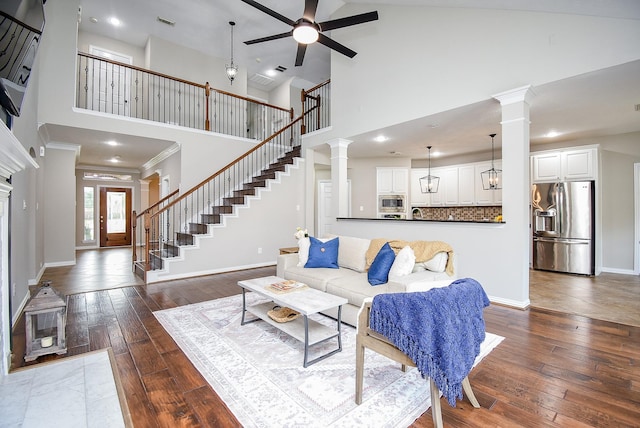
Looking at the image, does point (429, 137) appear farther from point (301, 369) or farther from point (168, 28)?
point (168, 28)

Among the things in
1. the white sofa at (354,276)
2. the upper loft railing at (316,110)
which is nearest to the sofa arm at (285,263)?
the white sofa at (354,276)

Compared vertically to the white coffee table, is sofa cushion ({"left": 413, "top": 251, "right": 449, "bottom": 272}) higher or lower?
higher

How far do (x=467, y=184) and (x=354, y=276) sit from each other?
17.7 ft

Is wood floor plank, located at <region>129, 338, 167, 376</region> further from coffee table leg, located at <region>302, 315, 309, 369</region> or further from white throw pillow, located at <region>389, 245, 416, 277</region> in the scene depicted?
white throw pillow, located at <region>389, 245, 416, 277</region>

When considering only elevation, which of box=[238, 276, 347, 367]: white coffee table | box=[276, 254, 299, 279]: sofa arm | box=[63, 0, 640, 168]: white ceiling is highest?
box=[63, 0, 640, 168]: white ceiling

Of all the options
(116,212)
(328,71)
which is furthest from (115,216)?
(328,71)

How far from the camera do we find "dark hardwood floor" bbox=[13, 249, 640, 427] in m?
1.76

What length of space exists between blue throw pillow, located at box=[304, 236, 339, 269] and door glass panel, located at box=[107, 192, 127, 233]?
8.92m

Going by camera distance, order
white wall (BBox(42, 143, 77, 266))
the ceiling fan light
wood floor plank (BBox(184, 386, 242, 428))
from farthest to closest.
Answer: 1. white wall (BBox(42, 143, 77, 266))
2. the ceiling fan light
3. wood floor plank (BBox(184, 386, 242, 428))

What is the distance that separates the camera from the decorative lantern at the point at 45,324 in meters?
2.38

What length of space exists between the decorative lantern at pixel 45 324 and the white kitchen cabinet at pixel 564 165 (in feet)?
26.2

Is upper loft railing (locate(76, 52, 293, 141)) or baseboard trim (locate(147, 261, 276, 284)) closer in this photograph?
baseboard trim (locate(147, 261, 276, 284))

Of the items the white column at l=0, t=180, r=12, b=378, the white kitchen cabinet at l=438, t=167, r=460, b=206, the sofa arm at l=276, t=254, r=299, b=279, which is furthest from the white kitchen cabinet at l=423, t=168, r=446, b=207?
the white column at l=0, t=180, r=12, b=378

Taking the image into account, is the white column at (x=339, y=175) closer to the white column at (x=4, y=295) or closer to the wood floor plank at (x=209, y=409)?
the wood floor plank at (x=209, y=409)
